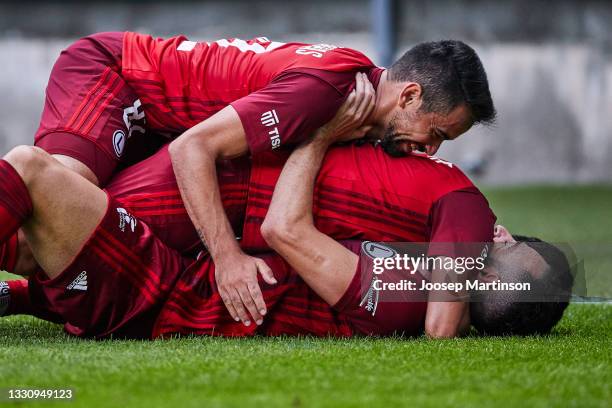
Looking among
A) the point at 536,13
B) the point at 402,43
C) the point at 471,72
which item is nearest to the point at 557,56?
the point at 536,13

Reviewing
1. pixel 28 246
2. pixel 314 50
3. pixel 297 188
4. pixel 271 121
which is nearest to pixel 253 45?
pixel 314 50

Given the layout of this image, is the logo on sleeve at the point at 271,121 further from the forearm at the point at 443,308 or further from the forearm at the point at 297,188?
the forearm at the point at 443,308

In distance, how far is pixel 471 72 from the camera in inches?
176

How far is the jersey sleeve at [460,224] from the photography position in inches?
160

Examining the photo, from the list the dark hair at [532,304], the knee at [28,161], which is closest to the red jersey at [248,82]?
the knee at [28,161]

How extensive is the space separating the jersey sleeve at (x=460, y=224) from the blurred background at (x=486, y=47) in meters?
11.7

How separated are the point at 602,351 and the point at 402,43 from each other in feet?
42.7

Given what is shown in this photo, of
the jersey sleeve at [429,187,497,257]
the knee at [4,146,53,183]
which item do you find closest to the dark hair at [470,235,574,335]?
the jersey sleeve at [429,187,497,257]

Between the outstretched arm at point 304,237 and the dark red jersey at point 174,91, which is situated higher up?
the dark red jersey at point 174,91

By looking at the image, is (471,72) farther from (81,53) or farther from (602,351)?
(81,53)

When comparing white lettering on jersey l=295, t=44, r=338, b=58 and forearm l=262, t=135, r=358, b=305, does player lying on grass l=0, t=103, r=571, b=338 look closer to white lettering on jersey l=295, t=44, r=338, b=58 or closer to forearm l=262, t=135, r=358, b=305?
forearm l=262, t=135, r=358, b=305

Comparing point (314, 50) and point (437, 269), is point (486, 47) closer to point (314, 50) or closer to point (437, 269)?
point (314, 50)

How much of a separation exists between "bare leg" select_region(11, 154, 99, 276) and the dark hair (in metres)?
1.70

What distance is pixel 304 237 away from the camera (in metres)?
4.10
